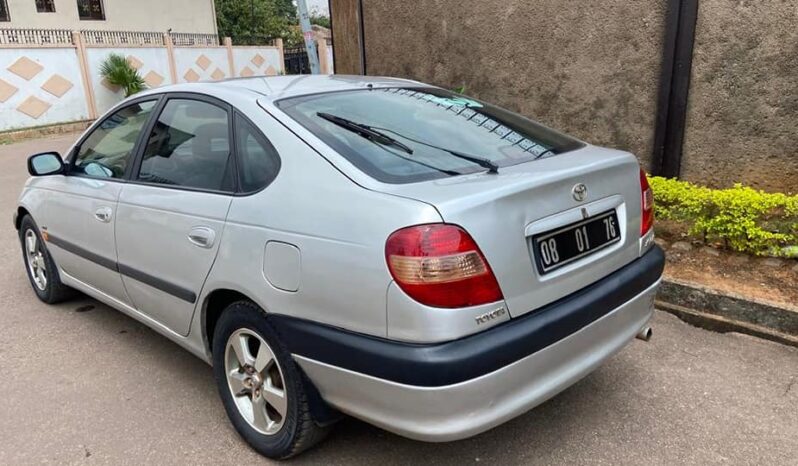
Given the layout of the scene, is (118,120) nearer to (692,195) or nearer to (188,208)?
(188,208)

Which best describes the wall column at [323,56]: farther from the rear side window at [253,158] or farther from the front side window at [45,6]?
the rear side window at [253,158]

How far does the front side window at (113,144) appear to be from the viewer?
3434 millimetres

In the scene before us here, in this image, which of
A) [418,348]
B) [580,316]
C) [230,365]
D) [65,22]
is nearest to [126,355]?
[230,365]

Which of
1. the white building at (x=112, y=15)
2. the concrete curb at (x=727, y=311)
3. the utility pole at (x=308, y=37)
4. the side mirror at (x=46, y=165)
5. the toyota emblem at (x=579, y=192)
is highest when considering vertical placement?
the white building at (x=112, y=15)

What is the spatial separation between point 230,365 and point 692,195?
3422mm

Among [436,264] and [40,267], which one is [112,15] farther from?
[436,264]

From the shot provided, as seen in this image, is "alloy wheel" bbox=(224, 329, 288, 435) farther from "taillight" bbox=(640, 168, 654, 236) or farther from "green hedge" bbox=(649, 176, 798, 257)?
"green hedge" bbox=(649, 176, 798, 257)

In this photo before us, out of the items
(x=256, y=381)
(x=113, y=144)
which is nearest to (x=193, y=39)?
(x=113, y=144)

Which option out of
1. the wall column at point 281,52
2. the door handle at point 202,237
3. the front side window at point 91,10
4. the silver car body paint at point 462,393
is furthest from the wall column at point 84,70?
the silver car body paint at point 462,393

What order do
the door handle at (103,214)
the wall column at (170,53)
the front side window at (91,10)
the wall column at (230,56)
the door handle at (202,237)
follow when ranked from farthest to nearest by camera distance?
the wall column at (230,56) → the front side window at (91,10) → the wall column at (170,53) → the door handle at (103,214) → the door handle at (202,237)

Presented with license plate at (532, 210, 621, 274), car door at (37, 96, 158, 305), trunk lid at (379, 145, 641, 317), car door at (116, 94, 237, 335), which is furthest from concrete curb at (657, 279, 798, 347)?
car door at (37, 96, 158, 305)

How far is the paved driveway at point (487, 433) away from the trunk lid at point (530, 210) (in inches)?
31.1

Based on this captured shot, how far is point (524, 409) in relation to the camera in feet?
7.18

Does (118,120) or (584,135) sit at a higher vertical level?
(118,120)
